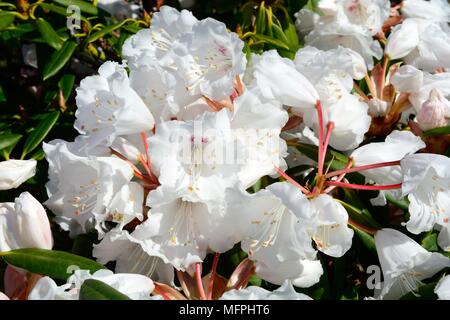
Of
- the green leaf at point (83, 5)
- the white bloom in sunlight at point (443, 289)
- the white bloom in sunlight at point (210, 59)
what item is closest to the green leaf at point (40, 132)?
the green leaf at point (83, 5)

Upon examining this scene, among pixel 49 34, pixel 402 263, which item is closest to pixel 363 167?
pixel 402 263

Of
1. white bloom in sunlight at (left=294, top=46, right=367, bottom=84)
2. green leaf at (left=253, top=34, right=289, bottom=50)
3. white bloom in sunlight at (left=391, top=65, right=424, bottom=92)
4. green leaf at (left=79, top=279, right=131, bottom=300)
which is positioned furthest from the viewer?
green leaf at (left=253, top=34, right=289, bottom=50)

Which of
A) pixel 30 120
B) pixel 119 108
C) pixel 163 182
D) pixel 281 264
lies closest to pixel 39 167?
pixel 30 120

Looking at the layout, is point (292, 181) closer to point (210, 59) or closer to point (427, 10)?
point (210, 59)

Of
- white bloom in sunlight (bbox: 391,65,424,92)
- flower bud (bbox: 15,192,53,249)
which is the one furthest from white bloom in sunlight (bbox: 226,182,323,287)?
white bloom in sunlight (bbox: 391,65,424,92)

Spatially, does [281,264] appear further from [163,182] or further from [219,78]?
[219,78]

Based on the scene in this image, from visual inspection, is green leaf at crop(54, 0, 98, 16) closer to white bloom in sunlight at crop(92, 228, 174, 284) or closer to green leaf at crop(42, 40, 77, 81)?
green leaf at crop(42, 40, 77, 81)
